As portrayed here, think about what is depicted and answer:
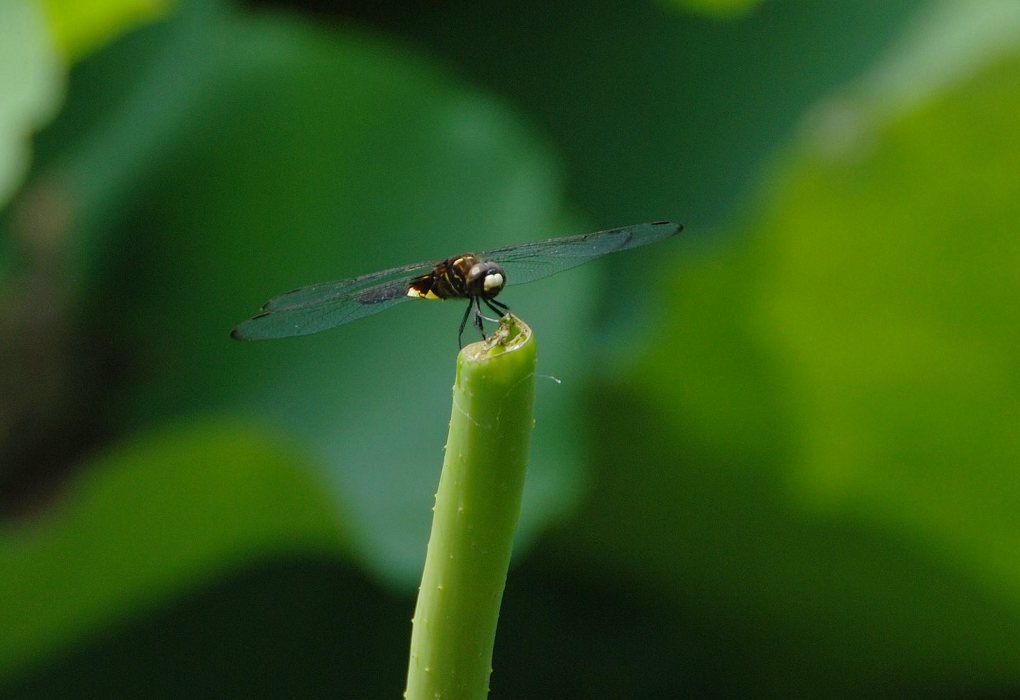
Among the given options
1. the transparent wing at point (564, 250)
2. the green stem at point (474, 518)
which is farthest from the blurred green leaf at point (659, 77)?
the green stem at point (474, 518)

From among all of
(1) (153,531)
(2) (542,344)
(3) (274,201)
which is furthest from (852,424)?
(3) (274,201)

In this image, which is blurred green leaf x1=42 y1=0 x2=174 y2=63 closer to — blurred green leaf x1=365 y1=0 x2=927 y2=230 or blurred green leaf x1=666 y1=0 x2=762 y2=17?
blurred green leaf x1=365 y1=0 x2=927 y2=230

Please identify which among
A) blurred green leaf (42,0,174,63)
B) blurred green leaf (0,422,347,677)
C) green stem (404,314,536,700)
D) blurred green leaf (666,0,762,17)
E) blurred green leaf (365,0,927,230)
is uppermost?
blurred green leaf (365,0,927,230)

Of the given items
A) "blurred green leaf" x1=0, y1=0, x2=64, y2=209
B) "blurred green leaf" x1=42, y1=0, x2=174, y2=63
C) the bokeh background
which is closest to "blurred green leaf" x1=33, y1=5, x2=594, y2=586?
→ the bokeh background

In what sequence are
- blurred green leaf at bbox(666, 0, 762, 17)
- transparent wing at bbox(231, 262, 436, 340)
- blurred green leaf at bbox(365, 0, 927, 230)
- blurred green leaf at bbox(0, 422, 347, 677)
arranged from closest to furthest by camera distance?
transparent wing at bbox(231, 262, 436, 340) → blurred green leaf at bbox(0, 422, 347, 677) → blurred green leaf at bbox(666, 0, 762, 17) → blurred green leaf at bbox(365, 0, 927, 230)

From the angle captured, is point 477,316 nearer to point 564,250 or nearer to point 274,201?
point 564,250

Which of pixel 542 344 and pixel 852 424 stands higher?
pixel 542 344

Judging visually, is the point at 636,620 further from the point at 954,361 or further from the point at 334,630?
the point at 954,361
